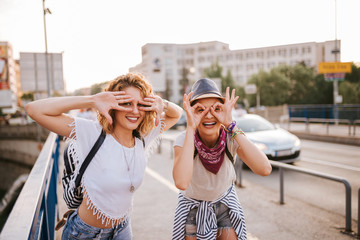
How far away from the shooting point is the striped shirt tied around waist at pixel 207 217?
2158 mm

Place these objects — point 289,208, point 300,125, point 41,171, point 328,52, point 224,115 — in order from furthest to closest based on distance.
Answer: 1. point 328,52
2. point 300,125
3. point 289,208
4. point 41,171
5. point 224,115

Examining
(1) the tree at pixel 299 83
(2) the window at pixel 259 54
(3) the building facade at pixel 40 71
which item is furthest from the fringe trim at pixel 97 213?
(2) the window at pixel 259 54

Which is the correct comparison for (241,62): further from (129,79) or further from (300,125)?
(129,79)

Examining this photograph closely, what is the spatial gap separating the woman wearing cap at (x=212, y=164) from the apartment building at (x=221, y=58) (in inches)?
2790

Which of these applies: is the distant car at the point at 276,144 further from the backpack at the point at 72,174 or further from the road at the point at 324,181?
the backpack at the point at 72,174

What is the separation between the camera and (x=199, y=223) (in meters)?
2.19

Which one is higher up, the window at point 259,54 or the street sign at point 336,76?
the window at point 259,54

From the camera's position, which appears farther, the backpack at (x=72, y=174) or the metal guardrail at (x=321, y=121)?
the metal guardrail at (x=321, y=121)

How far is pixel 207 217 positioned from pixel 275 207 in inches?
124

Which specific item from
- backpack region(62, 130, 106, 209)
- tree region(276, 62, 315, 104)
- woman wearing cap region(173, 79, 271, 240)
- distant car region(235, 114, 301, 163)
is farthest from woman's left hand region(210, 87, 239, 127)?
tree region(276, 62, 315, 104)

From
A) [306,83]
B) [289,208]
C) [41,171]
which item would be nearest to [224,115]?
[41,171]

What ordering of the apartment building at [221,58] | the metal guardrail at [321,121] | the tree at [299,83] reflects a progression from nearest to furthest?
the metal guardrail at [321,121] → the tree at [299,83] → the apartment building at [221,58]

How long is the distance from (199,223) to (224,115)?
845 millimetres

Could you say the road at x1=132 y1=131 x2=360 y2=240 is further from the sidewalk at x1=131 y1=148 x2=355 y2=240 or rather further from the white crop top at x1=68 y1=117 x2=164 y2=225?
the white crop top at x1=68 y1=117 x2=164 y2=225
